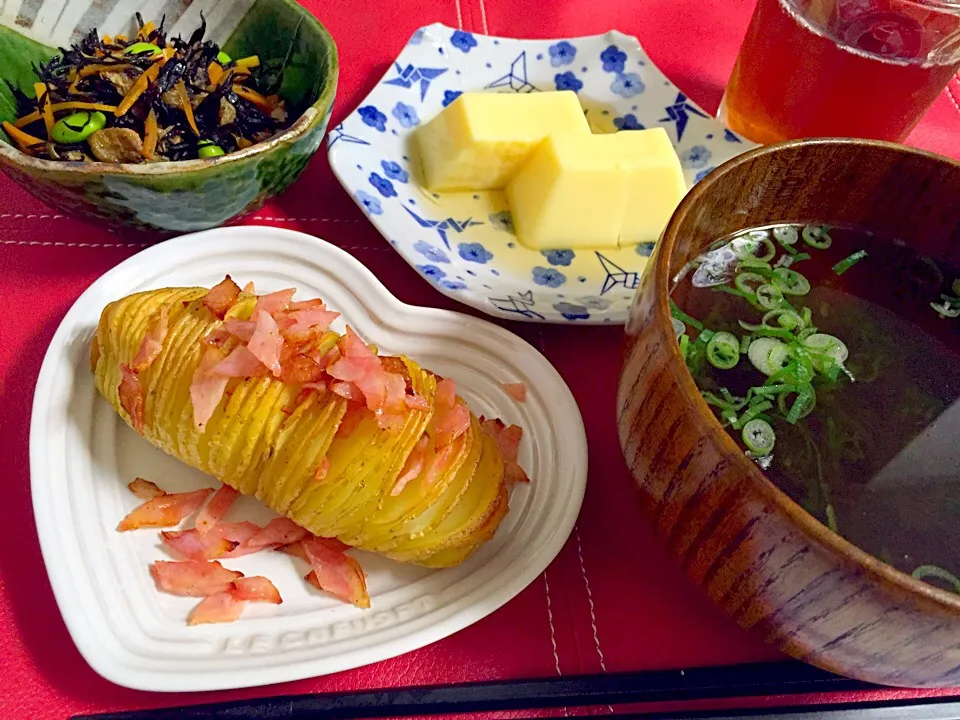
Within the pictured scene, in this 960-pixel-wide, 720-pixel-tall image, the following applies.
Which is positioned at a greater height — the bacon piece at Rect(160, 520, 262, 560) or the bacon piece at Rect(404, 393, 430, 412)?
the bacon piece at Rect(404, 393, 430, 412)

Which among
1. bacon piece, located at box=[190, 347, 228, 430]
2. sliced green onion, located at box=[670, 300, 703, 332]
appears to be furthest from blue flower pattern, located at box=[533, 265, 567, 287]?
bacon piece, located at box=[190, 347, 228, 430]

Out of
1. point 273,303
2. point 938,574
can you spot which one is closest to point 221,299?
point 273,303

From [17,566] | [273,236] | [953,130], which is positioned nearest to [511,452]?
[273,236]

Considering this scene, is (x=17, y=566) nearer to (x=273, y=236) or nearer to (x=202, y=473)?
(x=202, y=473)

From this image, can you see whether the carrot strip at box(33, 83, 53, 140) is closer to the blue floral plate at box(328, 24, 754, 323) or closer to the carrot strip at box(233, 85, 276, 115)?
the carrot strip at box(233, 85, 276, 115)

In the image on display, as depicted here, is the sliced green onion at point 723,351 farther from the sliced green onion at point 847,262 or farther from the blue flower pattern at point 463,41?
the blue flower pattern at point 463,41

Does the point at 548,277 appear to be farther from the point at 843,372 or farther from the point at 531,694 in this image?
the point at 531,694
